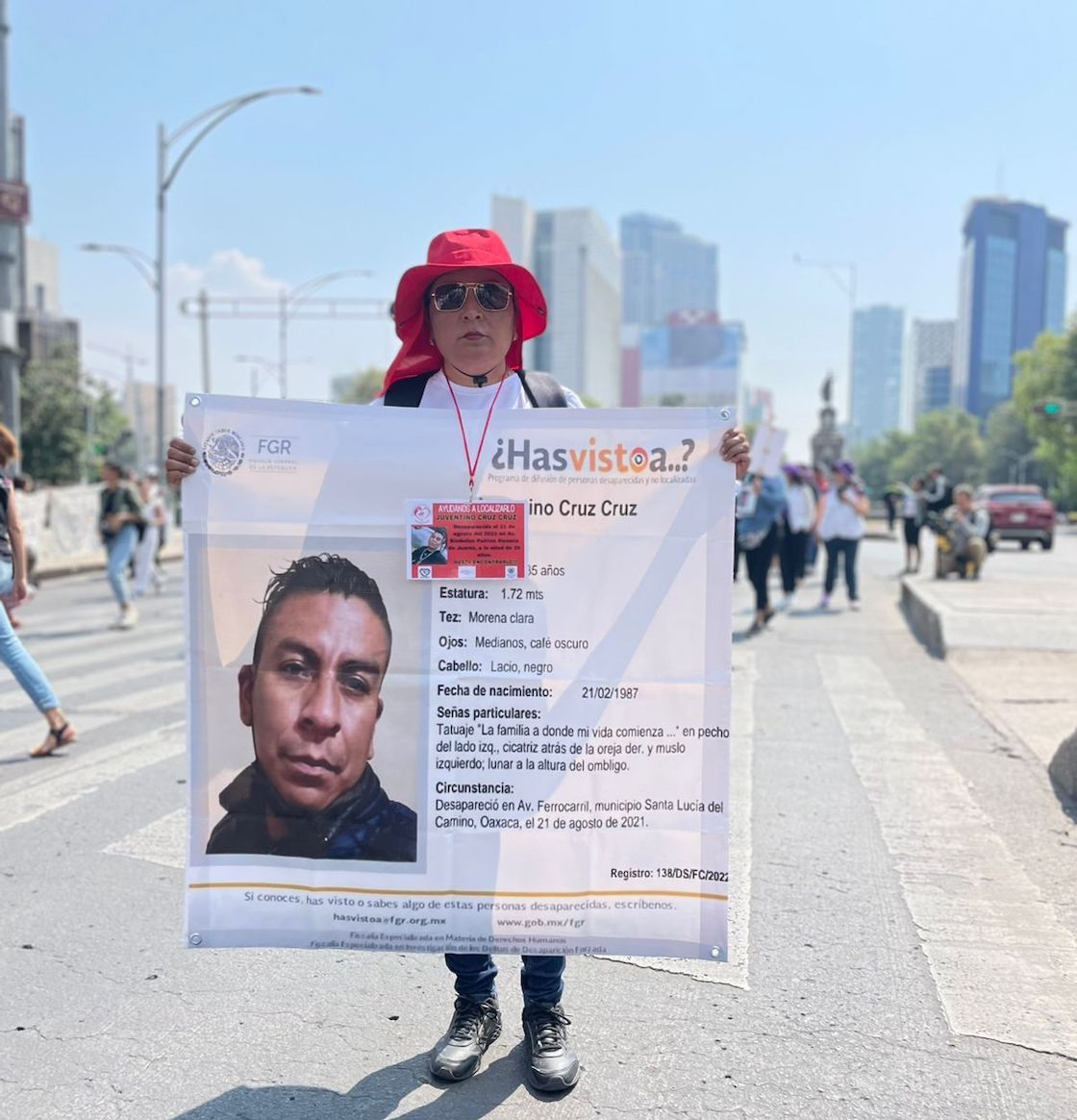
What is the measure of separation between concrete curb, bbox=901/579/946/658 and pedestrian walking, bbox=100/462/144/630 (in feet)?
26.7

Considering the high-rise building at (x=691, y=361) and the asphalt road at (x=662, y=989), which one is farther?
the high-rise building at (x=691, y=361)

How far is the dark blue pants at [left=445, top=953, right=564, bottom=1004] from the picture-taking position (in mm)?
2992

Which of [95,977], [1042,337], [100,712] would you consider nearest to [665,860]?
[95,977]

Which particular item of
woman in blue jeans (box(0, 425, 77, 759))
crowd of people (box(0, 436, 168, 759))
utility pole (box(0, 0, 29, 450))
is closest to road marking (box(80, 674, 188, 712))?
crowd of people (box(0, 436, 168, 759))

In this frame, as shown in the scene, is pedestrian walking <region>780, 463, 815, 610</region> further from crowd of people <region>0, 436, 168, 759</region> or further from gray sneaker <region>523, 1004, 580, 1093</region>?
gray sneaker <region>523, 1004, 580, 1093</region>

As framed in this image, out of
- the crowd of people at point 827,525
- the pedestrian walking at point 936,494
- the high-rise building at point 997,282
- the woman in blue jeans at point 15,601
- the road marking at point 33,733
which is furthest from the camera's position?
the high-rise building at point 997,282

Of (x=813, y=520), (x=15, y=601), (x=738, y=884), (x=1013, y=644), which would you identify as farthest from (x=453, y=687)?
(x=813, y=520)

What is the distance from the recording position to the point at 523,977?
9.98 feet

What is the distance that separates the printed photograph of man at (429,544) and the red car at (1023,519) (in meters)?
32.9

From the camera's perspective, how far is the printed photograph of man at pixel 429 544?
2814 mm

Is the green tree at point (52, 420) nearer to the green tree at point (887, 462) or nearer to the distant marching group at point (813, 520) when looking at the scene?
the distant marching group at point (813, 520)

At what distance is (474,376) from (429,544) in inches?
20.8

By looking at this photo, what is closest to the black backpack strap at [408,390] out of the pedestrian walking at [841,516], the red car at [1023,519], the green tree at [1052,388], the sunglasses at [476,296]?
the sunglasses at [476,296]

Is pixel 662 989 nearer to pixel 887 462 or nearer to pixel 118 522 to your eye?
pixel 118 522
